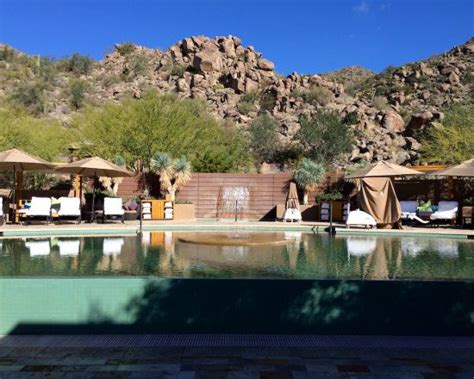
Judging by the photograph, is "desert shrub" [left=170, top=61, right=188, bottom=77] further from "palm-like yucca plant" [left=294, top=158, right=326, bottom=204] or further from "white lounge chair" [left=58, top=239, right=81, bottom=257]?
→ "white lounge chair" [left=58, top=239, right=81, bottom=257]

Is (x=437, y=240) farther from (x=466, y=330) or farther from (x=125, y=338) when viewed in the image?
(x=125, y=338)

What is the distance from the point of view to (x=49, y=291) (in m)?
3.93

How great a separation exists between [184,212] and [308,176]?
4556 millimetres

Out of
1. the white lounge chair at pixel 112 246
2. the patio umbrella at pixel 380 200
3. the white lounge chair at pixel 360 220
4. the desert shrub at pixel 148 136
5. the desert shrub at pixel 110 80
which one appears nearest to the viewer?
the white lounge chair at pixel 112 246

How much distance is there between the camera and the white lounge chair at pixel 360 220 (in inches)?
488

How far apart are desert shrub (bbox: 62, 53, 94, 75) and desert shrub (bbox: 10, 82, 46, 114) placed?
10515mm

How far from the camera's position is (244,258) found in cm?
748

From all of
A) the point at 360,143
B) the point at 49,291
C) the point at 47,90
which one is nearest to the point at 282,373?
Answer: the point at 49,291

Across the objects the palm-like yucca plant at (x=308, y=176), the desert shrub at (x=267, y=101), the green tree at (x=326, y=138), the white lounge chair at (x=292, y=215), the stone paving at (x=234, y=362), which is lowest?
the stone paving at (x=234, y=362)

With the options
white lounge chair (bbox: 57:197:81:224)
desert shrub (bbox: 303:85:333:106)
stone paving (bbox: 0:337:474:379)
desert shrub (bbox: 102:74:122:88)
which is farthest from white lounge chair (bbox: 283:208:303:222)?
desert shrub (bbox: 102:74:122:88)

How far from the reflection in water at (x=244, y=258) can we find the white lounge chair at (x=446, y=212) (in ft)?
10.2

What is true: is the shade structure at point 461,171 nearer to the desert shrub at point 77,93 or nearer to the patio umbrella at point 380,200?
the patio umbrella at point 380,200

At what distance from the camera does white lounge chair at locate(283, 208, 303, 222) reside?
50.0ft

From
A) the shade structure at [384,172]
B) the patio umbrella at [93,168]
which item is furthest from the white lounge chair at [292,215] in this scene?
the patio umbrella at [93,168]
